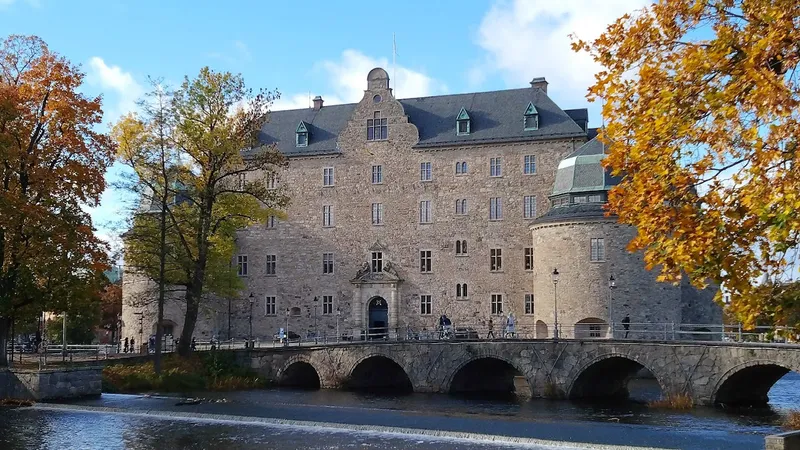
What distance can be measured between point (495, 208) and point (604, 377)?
13.4 metres

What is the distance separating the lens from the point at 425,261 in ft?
155

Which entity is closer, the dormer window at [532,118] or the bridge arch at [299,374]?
the bridge arch at [299,374]

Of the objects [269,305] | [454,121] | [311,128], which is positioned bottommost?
[269,305]

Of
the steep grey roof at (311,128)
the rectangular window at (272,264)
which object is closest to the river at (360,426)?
the rectangular window at (272,264)

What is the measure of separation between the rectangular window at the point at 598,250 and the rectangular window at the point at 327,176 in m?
16.3

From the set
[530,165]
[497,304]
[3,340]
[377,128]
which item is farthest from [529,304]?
[3,340]

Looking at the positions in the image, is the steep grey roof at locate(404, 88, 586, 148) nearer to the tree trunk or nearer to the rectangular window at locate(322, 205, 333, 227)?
the rectangular window at locate(322, 205, 333, 227)

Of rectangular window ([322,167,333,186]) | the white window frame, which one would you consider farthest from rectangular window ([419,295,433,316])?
rectangular window ([322,167,333,186])

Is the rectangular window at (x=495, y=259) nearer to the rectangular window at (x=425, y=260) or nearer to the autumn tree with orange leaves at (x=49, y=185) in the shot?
the rectangular window at (x=425, y=260)

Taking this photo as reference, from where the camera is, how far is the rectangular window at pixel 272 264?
5050cm

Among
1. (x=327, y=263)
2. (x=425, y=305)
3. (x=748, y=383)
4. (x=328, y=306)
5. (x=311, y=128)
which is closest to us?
(x=748, y=383)

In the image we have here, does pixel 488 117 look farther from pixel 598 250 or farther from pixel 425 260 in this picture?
pixel 598 250

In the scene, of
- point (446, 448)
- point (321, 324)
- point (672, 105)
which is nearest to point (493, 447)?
point (446, 448)

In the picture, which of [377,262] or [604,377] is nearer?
[604,377]
